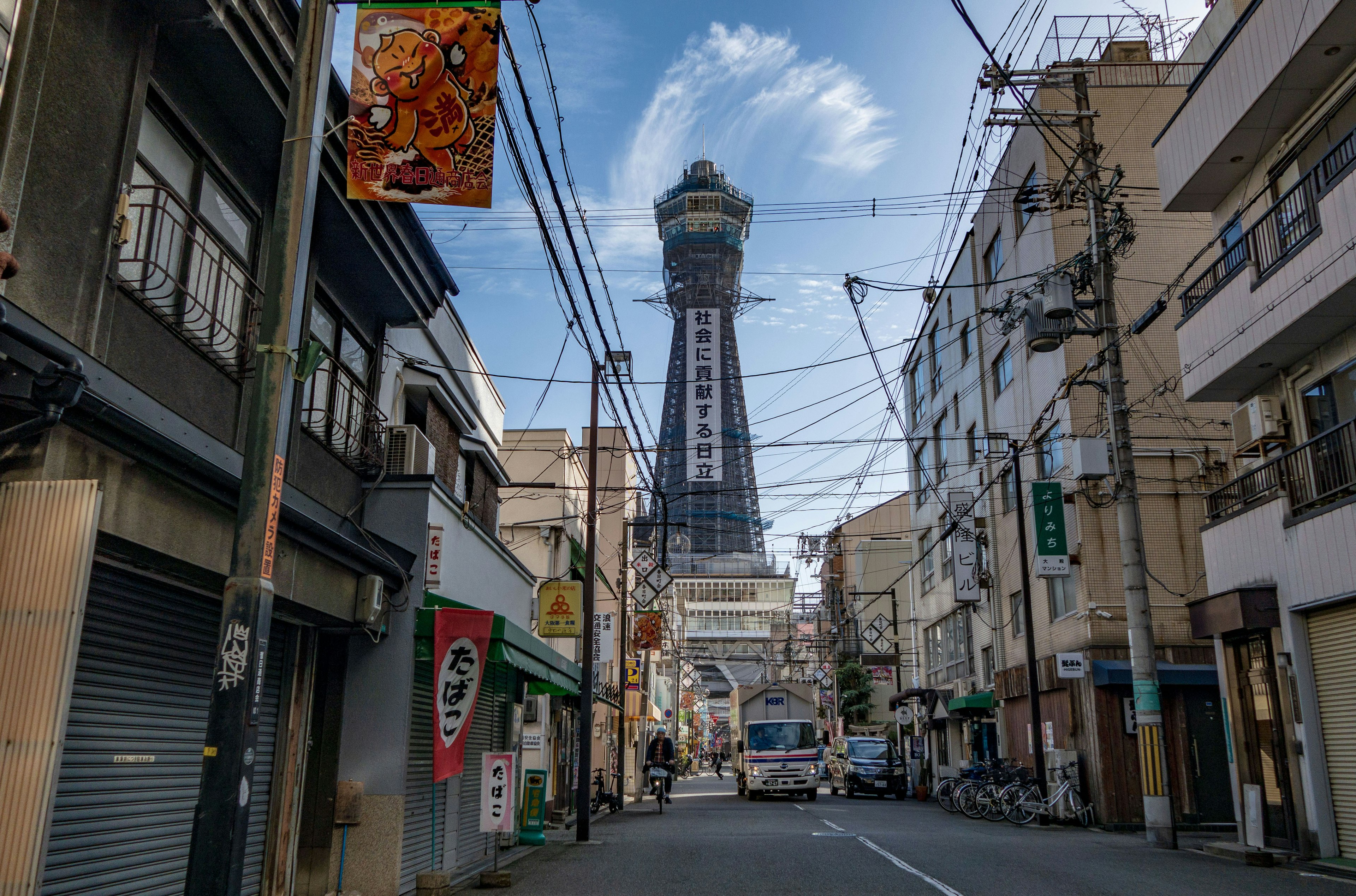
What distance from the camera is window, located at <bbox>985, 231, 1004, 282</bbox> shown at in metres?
32.9

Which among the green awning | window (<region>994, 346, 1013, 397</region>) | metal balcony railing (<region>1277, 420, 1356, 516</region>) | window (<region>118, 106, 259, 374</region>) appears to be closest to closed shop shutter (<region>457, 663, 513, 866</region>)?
window (<region>118, 106, 259, 374</region>)

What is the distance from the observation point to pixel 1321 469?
14.9m

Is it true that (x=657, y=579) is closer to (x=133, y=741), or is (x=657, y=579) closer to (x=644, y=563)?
(x=644, y=563)

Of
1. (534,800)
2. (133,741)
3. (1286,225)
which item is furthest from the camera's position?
(534,800)

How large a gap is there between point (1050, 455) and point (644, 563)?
37.9ft

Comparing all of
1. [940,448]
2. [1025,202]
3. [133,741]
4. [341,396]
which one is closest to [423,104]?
[341,396]

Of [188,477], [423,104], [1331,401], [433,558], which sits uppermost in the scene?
[1331,401]

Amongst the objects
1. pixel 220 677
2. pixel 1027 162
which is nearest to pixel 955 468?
pixel 1027 162

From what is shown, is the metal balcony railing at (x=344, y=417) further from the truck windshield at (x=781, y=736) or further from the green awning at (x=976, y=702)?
the green awning at (x=976, y=702)

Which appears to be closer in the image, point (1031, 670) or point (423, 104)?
point (423, 104)

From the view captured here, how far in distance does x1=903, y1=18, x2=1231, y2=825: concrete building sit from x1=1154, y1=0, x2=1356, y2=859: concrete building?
341 centimetres

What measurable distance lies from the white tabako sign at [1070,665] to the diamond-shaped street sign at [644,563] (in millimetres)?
10182

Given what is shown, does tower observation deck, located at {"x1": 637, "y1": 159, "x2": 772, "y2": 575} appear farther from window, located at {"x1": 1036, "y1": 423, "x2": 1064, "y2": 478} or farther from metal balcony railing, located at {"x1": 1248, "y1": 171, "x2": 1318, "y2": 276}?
metal balcony railing, located at {"x1": 1248, "y1": 171, "x2": 1318, "y2": 276}

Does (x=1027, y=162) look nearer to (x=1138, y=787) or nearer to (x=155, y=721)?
(x=1138, y=787)
